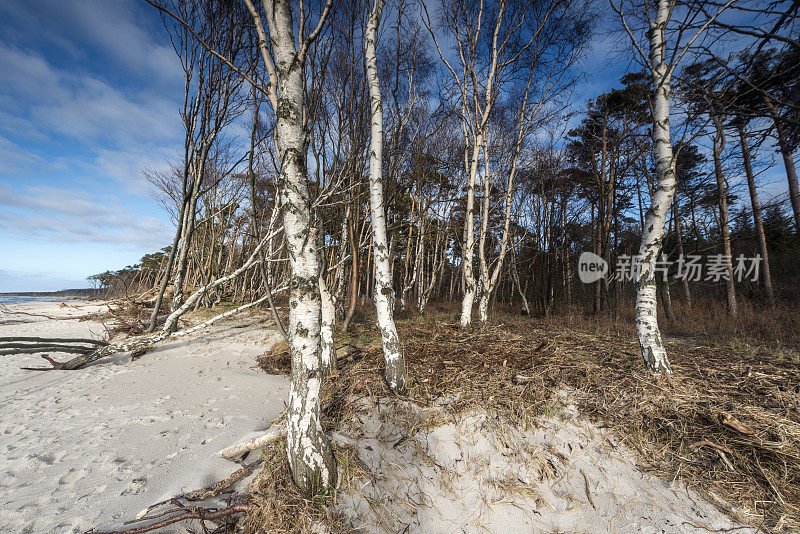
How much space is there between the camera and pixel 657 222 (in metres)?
3.07

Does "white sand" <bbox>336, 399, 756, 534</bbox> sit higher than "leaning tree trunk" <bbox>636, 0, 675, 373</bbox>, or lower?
lower

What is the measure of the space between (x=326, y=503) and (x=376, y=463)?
524 mm

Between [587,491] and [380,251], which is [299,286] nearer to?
[380,251]

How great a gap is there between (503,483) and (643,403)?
1567mm

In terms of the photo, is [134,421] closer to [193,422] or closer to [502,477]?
[193,422]

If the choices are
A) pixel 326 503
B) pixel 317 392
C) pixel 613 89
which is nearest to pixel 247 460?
pixel 326 503

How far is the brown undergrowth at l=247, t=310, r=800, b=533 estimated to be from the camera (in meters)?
1.94

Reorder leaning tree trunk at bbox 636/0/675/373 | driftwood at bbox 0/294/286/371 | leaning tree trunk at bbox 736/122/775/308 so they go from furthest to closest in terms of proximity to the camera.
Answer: leaning tree trunk at bbox 736/122/775/308 < driftwood at bbox 0/294/286/371 < leaning tree trunk at bbox 636/0/675/373

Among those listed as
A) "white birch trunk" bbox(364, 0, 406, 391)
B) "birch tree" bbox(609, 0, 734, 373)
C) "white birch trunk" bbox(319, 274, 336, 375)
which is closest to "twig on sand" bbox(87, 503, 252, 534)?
"white birch trunk" bbox(364, 0, 406, 391)

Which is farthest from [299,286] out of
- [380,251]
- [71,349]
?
[71,349]

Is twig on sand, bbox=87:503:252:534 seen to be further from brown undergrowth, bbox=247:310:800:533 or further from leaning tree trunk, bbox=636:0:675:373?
leaning tree trunk, bbox=636:0:675:373

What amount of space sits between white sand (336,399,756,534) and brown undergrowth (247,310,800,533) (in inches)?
5.5

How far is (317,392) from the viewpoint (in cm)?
202

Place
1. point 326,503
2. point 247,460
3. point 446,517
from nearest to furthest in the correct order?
point 326,503 < point 446,517 < point 247,460
